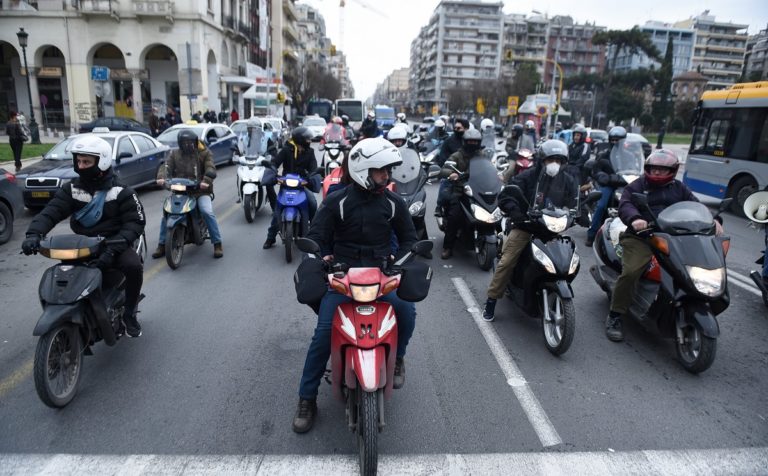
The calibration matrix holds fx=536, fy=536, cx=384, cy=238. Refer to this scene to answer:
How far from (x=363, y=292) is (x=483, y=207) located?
15.4 ft

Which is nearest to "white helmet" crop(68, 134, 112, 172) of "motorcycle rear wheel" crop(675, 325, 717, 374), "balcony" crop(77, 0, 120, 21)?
"motorcycle rear wheel" crop(675, 325, 717, 374)

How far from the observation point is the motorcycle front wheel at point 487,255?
24.0ft

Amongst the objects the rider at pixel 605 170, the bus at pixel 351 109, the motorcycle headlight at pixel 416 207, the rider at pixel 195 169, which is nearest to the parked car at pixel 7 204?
the rider at pixel 195 169

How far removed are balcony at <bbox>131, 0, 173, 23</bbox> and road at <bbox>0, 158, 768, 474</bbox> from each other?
3414 cm

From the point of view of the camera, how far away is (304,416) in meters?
3.51

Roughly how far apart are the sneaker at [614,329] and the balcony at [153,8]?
3685 cm

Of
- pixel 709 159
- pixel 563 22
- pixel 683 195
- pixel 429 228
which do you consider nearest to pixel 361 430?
pixel 683 195

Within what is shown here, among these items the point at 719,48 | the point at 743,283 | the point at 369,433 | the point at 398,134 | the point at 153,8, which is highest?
the point at 719,48

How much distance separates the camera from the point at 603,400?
4.04 metres

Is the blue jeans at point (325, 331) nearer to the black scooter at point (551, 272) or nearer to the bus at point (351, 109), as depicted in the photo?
the black scooter at point (551, 272)

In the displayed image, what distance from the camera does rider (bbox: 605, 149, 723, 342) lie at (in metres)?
4.96

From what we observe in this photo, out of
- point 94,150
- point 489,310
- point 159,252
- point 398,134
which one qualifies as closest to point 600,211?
point 398,134

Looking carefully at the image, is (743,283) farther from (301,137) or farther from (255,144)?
(255,144)

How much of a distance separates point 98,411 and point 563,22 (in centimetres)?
13338
